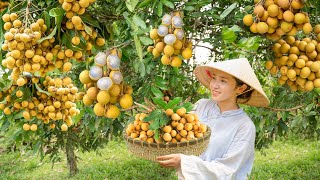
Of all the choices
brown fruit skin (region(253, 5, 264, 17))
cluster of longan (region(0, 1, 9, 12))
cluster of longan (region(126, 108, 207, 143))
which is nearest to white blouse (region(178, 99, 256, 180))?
cluster of longan (region(126, 108, 207, 143))

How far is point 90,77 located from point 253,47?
1.83ft

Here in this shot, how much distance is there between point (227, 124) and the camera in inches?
72.3

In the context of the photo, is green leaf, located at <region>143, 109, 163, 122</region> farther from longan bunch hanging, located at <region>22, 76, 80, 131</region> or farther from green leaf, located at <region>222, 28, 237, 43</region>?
longan bunch hanging, located at <region>22, 76, 80, 131</region>

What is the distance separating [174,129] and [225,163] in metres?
0.34

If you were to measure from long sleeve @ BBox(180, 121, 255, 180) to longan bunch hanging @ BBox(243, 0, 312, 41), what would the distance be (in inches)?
22.4

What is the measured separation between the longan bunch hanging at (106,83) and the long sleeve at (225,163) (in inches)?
18.9

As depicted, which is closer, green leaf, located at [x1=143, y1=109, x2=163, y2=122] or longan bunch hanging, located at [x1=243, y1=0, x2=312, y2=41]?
longan bunch hanging, located at [x1=243, y1=0, x2=312, y2=41]

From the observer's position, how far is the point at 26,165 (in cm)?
550

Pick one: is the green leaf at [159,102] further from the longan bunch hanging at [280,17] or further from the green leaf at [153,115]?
the longan bunch hanging at [280,17]

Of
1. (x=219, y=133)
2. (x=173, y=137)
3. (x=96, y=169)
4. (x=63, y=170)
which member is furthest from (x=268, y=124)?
(x=63, y=170)

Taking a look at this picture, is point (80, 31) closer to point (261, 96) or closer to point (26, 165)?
point (261, 96)

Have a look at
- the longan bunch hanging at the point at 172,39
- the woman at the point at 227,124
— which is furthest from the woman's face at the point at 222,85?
the longan bunch hanging at the point at 172,39

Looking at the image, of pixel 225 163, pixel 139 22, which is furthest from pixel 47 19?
pixel 225 163

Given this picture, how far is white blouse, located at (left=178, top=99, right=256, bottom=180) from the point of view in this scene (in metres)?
1.63
